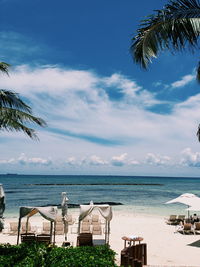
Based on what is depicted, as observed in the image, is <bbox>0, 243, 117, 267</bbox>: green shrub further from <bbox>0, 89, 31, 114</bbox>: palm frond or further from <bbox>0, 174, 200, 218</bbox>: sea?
<bbox>0, 174, 200, 218</bbox>: sea

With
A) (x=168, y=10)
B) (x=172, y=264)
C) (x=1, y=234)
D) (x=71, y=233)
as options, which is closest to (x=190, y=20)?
(x=168, y=10)

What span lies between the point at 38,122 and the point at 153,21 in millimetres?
4977

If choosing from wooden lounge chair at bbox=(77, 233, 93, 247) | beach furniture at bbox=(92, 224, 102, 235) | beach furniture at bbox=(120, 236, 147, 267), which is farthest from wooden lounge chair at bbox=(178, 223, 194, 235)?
beach furniture at bbox=(120, 236, 147, 267)

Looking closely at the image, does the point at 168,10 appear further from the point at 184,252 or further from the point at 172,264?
the point at 184,252

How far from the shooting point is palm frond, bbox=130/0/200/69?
5.33 m

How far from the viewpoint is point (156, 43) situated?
18.1 feet

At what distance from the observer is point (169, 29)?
545cm

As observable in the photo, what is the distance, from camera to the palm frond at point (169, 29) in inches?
210

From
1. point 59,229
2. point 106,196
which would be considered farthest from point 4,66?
point 106,196

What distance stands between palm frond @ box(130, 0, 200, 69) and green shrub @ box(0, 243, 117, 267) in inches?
164

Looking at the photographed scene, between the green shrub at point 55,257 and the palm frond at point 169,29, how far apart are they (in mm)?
4168

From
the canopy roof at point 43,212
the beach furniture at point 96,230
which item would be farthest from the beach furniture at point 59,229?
the canopy roof at point 43,212

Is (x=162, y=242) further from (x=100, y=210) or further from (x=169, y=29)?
(x=169, y=29)

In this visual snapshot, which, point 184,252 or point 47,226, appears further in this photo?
point 47,226
